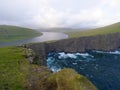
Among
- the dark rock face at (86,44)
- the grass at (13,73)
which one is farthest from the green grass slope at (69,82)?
the dark rock face at (86,44)

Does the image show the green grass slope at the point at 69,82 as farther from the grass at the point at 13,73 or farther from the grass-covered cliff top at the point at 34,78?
the grass at the point at 13,73

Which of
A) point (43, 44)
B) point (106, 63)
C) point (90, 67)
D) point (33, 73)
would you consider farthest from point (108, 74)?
point (43, 44)

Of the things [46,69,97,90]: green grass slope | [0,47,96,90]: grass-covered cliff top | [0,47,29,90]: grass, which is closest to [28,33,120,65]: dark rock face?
[0,47,29,90]: grass

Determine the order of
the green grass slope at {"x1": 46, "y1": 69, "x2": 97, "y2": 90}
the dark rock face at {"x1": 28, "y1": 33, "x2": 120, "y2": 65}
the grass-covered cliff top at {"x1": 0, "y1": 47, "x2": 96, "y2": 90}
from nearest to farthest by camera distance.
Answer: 1. the green grass slope at {"x1": 46, "y1": 69, "x2": 97, "y2": 90}
2. the grass-covered cliff top at {"x1": 0, "y1": 47, "x2": 96, "y2": 90}
3. the dark rock face at {"x1": 28, "y1": 33, "x2": 120, "y2": 65}

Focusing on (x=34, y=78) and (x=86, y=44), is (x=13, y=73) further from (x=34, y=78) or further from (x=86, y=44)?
(x=86, y=44)

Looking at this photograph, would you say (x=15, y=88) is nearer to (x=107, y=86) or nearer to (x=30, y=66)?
(x=30, y=66)

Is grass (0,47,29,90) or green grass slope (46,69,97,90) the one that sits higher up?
green grass slope (46,69,97,90)

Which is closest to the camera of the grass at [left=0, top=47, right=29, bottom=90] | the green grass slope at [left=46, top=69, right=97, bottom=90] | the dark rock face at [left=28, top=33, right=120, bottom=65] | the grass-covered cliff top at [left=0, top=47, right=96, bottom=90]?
the green grass slope at [left=46, top=69, right=97, bottom=90]

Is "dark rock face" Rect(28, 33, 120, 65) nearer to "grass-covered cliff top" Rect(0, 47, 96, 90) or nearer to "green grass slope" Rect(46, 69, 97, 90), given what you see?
"grass-covered cliff top" Rect(0, 47, 96, 90)

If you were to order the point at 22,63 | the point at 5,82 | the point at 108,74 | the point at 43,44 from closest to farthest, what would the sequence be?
the point at 5,82
the point at 22,63
the point at 108,74
the point at 43,44
